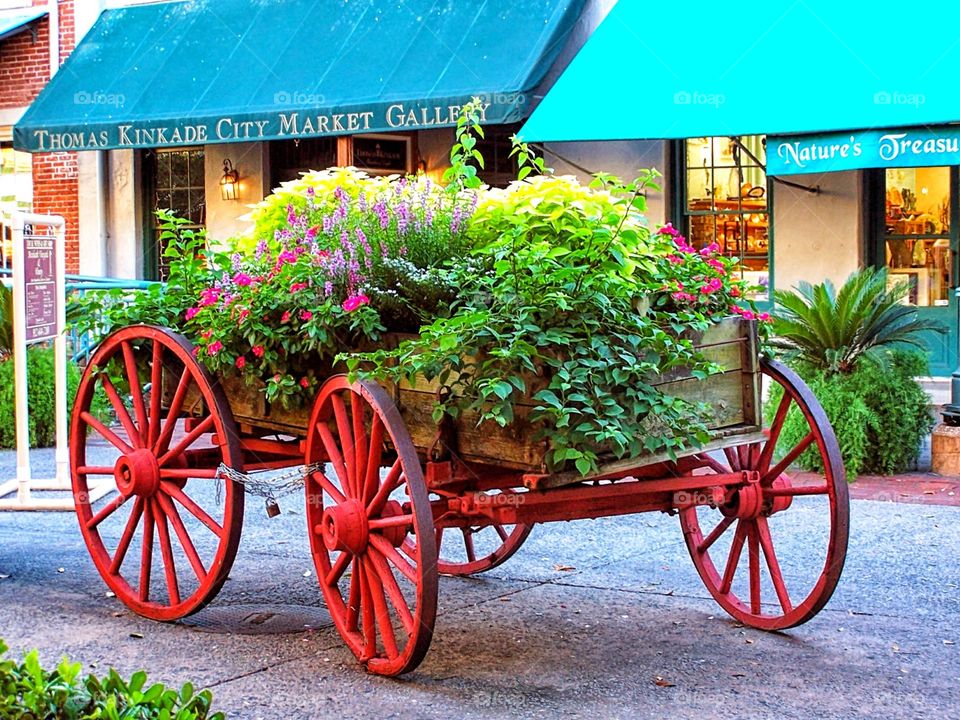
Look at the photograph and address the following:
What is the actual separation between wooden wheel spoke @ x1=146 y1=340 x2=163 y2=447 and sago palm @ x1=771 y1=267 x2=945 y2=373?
15.7ft

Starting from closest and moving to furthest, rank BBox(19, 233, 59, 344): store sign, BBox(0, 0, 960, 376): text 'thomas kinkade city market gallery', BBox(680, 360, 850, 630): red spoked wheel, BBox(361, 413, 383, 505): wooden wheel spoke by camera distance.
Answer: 1. BBox(361, 413, 383, 505): wooden wheel spoke
2. BBox(680, 360, 850, 630): red spoked wheel
3. BBox(19, 233, 59, 344): store sign
4. BBox(0, 0, 960, 376): text 'thomas kinkade city market gallery'

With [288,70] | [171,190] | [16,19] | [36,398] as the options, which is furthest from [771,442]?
[16,19]

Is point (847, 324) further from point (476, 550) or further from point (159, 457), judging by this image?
point (159, 457)

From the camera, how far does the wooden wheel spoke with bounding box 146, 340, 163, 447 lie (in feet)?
18.1

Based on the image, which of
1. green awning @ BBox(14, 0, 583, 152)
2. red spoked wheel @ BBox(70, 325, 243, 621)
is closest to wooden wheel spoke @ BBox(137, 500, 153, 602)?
red spoked wheel @ BBox(70, 325, 243, 621)

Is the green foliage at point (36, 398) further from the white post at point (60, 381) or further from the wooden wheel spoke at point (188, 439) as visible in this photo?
the wooden wheel spoke at point (188, 439)

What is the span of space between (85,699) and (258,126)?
11298mm

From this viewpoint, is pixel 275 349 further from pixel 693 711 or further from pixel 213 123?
pixel 213 123

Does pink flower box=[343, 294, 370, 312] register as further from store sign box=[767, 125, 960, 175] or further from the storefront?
store sign box=[767, 125, 960, 175]

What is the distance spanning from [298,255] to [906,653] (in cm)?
273

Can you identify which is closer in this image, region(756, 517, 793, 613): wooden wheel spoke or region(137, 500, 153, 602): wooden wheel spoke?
region(756, 517, 793, 613): wooden wheel spoke

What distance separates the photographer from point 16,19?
16.7 m

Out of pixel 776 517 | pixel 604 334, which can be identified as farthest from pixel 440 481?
pixel 776 517

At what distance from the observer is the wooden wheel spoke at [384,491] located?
15.0ft
